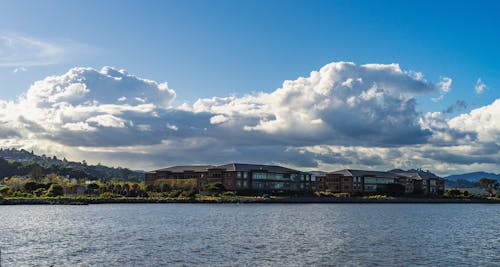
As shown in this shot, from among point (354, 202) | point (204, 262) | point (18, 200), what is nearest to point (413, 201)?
point (354, 202)

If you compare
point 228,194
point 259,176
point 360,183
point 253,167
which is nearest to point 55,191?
point 228,194

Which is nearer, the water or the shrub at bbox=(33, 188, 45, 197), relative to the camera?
the water

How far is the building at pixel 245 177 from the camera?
148 m

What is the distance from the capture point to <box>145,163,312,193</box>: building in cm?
14850

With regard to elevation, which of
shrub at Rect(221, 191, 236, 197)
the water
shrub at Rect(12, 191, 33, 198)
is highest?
shrub at Rect(221, 191, 236, 197)

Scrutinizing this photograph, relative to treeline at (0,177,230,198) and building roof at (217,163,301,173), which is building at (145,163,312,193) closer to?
building roof at (217,163,301,173)

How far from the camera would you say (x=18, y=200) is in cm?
10712

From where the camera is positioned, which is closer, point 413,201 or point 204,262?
point 204,262

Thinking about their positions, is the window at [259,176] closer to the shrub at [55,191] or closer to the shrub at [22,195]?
the shrub at [55,191]

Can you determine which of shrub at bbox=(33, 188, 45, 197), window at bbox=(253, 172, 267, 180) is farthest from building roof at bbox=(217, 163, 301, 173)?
shrub at bbox=(33, 188, 45, 197)

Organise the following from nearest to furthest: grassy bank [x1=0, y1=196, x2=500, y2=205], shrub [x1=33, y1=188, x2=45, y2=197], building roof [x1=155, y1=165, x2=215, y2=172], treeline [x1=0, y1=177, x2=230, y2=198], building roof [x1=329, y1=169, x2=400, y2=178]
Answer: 1. grassy bank [x1=0, y1=196, x2=500, y2=205]
2. shrub [x1=33, y1=188, x2=45, y2=197]
3. treeline [x1=0, y1=177, x2=230, y2=198]
4. building roof [x1=155, y1=165, x2=215, y2=172]
5. building roof [x1=329, y1=169, x2=400, y2=178]

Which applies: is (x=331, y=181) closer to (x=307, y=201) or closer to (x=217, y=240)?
(x=307, y=201)

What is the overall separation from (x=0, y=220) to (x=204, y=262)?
135 feet

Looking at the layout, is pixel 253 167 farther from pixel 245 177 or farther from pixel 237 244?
pixel 237 244
